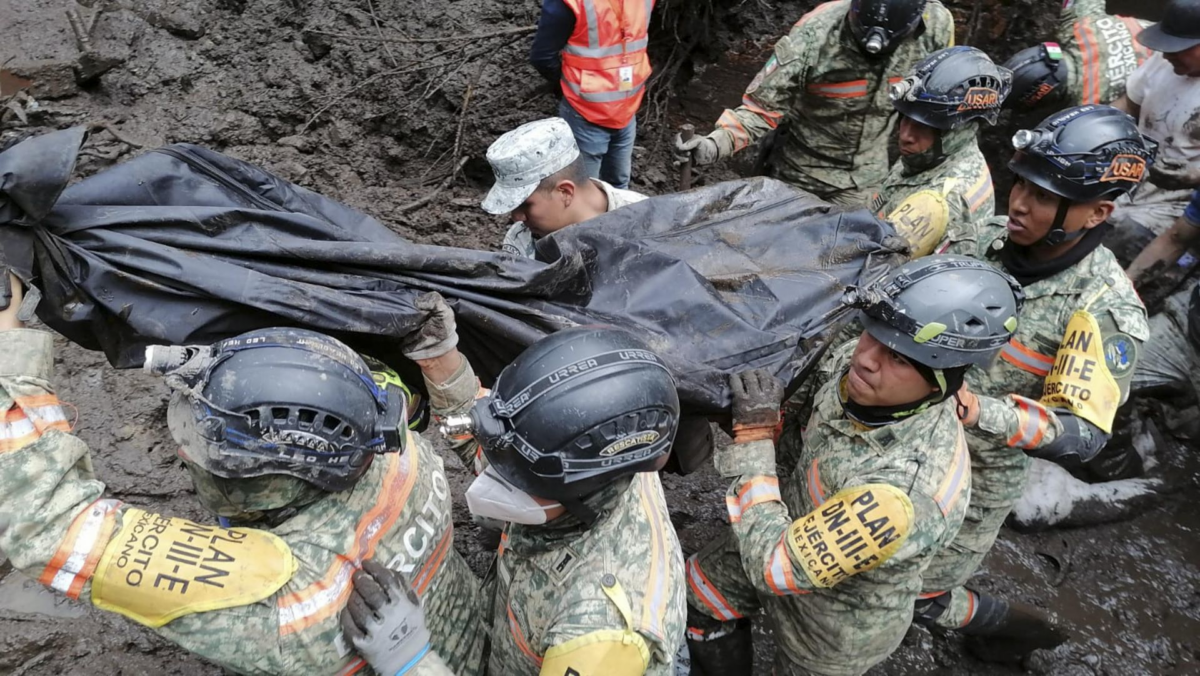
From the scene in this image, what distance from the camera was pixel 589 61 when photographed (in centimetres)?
452

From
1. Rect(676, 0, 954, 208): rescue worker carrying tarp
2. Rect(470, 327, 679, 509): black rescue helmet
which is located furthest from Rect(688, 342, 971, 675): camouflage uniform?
Rect(676, 0, 954, 208): rescue worker carrying tarp

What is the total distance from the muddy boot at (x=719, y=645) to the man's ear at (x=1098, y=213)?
6.75ft

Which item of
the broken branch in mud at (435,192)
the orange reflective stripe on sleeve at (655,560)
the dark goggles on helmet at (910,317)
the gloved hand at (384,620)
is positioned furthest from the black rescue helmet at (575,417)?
the broken branch in mud at (435,192)

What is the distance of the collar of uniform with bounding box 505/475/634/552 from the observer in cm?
193

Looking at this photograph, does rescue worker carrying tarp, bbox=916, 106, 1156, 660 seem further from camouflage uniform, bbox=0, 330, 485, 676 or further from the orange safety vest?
the orange safety vest

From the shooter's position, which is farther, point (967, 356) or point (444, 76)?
point (444, 76)

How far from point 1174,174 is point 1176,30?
0.82 m

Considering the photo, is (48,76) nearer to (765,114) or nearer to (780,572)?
(765,114)

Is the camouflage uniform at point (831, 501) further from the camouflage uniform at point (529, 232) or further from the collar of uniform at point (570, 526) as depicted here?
the camouflage uniform at point (529, 232)

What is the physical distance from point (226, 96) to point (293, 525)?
5.02m

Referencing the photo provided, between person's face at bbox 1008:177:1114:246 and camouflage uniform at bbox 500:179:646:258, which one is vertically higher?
person's face at bbox 1008:177:1114:246

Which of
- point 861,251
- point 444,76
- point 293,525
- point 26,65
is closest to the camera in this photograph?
point 293,525

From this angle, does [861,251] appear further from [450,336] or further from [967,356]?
[450,336]

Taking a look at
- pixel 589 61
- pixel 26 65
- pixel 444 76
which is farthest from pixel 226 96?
pixel 589 61
